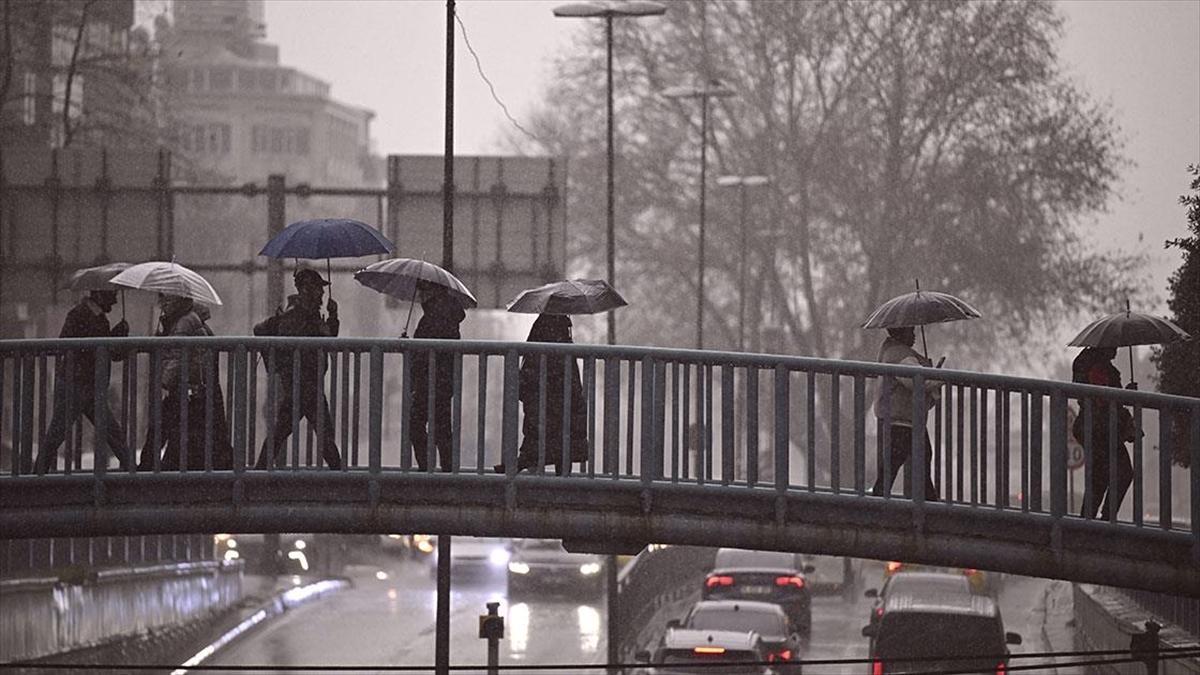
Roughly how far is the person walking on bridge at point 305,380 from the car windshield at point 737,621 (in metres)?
18.7

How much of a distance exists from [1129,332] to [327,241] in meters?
5.92

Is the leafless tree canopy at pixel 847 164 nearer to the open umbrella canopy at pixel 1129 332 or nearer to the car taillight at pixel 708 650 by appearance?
the car taillight at pixel 708 650

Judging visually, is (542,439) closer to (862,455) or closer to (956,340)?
(862,455)

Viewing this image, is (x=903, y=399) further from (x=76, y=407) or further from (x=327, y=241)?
(x=76, y=407)

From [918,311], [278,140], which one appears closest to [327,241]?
[918,311]

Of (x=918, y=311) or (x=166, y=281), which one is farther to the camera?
(x=166, y=281)

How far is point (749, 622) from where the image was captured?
37375 millimetres

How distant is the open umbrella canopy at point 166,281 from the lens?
18.8 m

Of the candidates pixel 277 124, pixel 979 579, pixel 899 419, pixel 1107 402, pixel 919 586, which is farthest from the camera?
pixel 277 124

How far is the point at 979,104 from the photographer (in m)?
64.4

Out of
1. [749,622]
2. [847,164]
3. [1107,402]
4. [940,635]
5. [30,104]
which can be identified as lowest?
[749,622]

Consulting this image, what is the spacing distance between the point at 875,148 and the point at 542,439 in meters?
49.5

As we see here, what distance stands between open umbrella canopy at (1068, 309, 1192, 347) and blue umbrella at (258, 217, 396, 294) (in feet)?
17.1

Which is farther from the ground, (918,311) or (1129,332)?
(918,311)
